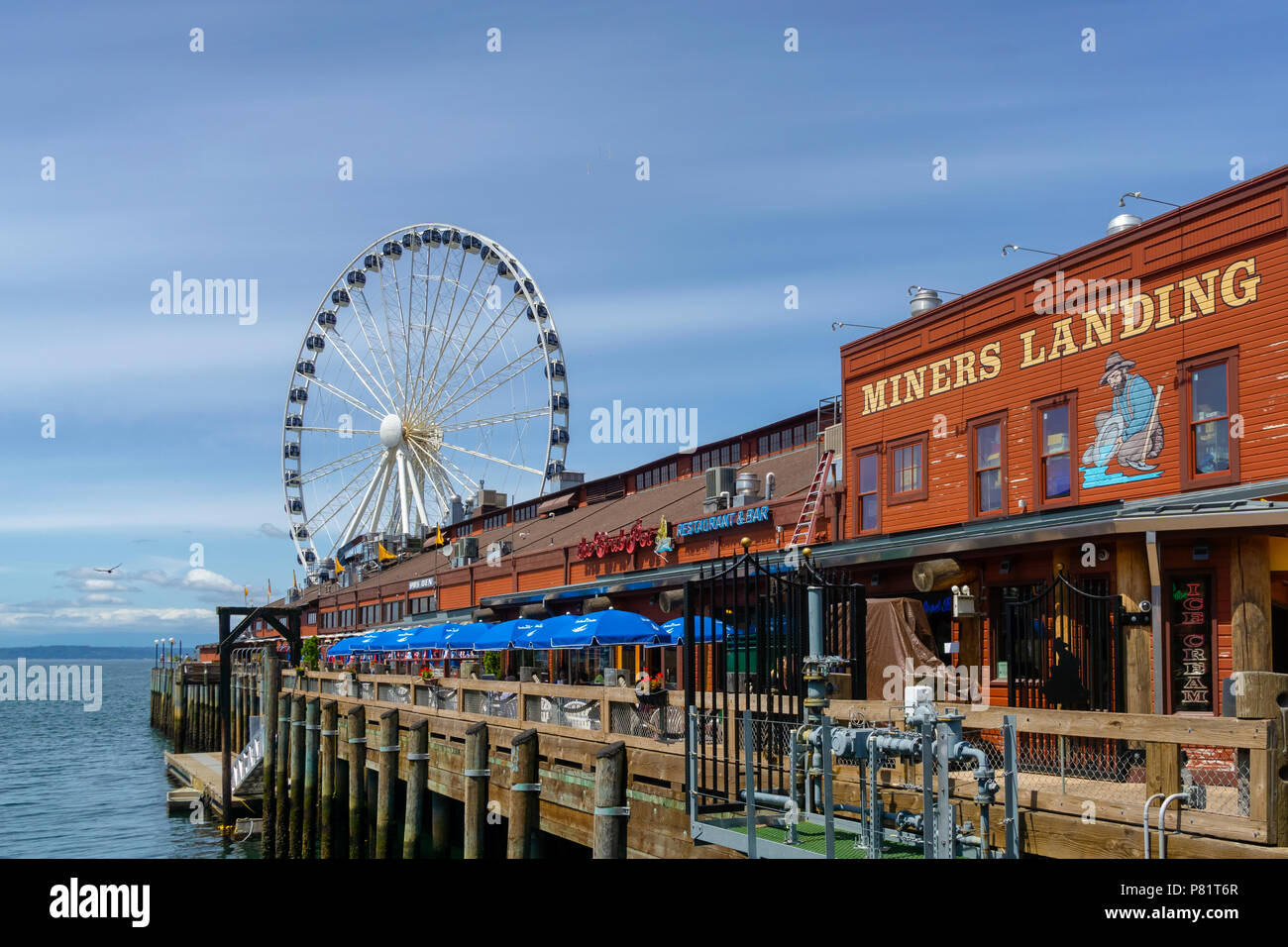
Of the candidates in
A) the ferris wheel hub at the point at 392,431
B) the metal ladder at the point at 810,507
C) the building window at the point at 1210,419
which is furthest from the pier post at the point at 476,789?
the ferris wheel hub at the point at 392,431

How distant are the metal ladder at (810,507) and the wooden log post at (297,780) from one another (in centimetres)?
1463

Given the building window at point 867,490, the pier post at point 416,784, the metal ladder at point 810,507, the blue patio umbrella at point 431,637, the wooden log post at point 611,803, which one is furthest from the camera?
the blue patio umbrella at point 431,637

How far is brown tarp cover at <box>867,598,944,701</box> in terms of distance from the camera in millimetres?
19500

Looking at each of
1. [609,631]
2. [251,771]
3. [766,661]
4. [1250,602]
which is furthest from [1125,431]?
[251,771]

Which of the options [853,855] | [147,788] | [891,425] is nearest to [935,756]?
[853,855]

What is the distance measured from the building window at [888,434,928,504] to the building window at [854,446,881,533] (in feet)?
1.83

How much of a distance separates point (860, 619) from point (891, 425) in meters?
11.9

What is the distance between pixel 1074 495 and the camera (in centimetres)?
2106

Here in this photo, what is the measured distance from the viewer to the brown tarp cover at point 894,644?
768 inches

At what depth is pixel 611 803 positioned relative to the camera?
15250mm

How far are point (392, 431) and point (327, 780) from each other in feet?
122

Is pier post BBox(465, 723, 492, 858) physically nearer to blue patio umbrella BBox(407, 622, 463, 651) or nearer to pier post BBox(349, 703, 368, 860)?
pier post BBox(349, 703, 368, 860)

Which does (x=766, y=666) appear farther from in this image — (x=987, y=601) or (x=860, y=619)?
(x=987, y=601)

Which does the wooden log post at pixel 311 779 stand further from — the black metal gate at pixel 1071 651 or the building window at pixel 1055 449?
the building window at pixel 1055 449
